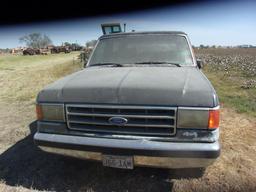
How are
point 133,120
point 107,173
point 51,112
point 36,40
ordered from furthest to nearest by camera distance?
point 36,40
point 107,173
point 51,112
point 133,120

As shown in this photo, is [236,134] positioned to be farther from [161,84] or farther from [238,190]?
[161,84]

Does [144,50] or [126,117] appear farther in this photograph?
[144,50]

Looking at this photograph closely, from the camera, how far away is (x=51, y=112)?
3.58 meters

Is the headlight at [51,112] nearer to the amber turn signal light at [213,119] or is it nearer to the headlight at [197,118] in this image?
the headlight at [197,118]

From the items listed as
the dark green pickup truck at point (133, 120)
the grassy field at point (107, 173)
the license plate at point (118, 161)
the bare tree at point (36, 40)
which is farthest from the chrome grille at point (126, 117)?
the bare tree at point (36, 40)

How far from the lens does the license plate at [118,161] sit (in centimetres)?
328

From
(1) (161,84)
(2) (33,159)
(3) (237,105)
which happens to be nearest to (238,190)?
(1) (161,84)

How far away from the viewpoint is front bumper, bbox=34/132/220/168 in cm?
311

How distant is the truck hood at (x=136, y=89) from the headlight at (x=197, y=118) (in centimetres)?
6

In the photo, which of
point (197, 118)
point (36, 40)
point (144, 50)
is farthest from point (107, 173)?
point (36, 40)

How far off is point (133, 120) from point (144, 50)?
73.6 inches

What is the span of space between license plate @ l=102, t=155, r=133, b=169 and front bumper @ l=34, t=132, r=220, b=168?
2.1 inches

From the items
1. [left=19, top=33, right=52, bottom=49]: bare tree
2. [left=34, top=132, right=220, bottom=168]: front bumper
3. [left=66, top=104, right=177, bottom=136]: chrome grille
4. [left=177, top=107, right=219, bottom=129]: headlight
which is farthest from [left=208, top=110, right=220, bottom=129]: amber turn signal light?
[left=19, top=33, right=52, bottom=49]: bare tree

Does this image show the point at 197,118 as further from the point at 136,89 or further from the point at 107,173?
the point at 107,173
